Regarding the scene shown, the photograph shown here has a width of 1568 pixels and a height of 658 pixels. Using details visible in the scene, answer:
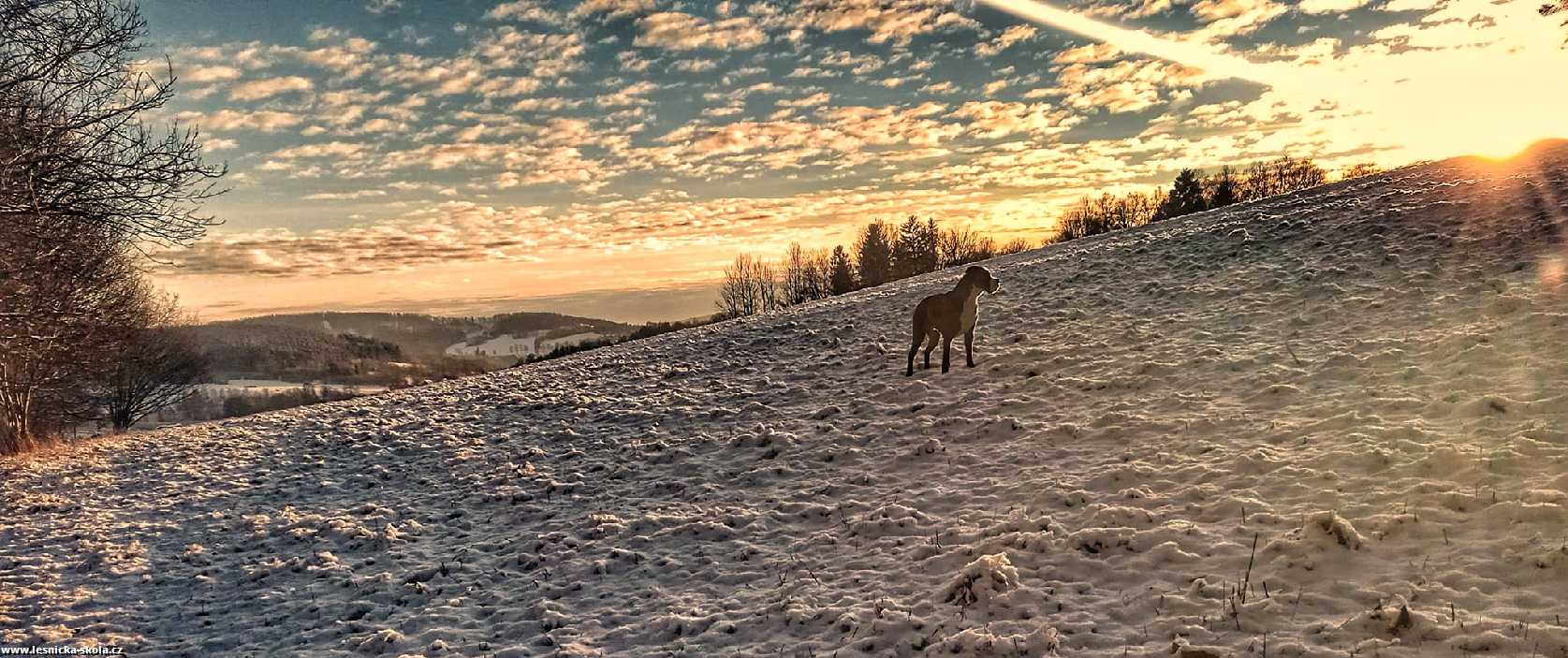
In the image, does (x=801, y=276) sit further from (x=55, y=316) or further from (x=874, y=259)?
(x=55, y=316)

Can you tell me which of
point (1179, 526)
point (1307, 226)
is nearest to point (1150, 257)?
point (1307, 226)

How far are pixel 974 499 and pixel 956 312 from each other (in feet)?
23.2

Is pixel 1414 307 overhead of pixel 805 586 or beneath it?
overhead

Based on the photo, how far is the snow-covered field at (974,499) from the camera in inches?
238

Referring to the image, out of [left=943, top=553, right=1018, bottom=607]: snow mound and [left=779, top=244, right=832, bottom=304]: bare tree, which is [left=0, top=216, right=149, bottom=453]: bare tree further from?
[left=779, top=244, right=832, bottom=304]: bare tree

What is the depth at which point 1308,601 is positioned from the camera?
5.56 meters

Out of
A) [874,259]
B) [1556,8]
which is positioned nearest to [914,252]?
[874,259]

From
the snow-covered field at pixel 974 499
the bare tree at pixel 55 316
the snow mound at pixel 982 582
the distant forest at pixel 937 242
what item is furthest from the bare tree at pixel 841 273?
the snow mound at pixel 982 582

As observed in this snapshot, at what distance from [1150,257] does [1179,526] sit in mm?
18746

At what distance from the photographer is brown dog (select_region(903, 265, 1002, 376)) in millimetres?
15500

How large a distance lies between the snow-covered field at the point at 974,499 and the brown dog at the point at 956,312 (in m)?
0.84

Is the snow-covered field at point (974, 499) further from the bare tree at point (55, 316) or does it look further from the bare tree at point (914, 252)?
the bare tree at point (914, 252)

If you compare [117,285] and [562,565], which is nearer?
[562,565]

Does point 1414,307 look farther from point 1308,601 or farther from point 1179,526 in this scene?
point 1308,601
